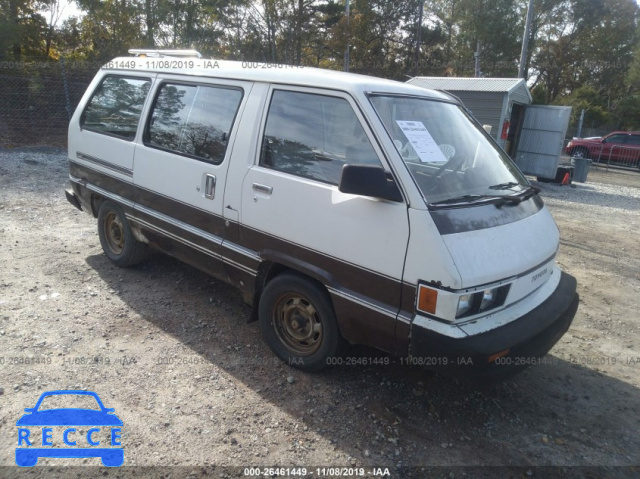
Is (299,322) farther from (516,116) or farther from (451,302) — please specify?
(516,116)

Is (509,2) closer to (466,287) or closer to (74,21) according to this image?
(74,21)

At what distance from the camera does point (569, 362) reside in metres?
3.95

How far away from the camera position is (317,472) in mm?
2623

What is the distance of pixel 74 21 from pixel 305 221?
18.5m

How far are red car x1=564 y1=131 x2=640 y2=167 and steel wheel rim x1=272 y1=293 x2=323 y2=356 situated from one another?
23.2 meters

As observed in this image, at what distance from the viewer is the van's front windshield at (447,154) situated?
2969 mm

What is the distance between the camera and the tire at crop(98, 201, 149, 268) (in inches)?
191

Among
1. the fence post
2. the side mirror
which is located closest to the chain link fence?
the fence post

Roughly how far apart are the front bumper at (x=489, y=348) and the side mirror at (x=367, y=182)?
2.64 ft

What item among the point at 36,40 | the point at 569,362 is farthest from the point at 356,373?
the point at 36,40

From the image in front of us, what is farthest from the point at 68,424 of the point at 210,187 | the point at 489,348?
the point at 489,348

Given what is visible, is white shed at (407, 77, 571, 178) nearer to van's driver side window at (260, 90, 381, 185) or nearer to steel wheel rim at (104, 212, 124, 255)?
steel wheel rim at (104, 212, 124, 255)

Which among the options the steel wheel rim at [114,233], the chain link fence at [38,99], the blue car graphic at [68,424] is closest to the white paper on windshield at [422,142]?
the blue car graphic at [68,424]

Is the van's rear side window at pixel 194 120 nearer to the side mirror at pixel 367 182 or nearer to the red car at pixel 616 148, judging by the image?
the side mirror at pixel 367 182
